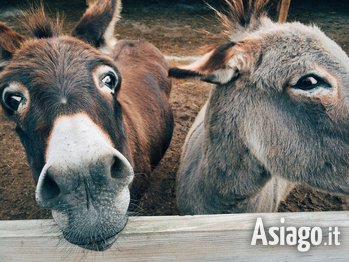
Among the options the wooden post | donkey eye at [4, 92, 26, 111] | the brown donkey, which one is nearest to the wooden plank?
the brown donkey

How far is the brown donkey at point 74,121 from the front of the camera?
4.38 feet

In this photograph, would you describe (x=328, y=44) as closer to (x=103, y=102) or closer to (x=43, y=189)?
(x=103, y=102)

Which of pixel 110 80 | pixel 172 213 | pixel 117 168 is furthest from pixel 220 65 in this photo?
pixel 172 213

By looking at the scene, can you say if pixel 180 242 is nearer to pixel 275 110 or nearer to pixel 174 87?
pixel 275 110

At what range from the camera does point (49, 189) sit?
137 cm

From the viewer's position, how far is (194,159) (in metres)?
2.54

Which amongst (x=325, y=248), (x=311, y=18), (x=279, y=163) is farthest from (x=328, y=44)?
(x=311, y=18)

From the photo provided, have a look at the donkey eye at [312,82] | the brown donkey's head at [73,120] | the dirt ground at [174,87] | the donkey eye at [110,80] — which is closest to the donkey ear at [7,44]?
the brown donkey's head at [73,120]

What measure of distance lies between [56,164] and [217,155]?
1.05m

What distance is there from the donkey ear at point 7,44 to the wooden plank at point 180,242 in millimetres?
901

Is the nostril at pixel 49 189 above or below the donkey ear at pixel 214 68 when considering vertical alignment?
below

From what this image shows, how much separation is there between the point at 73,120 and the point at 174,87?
3.45 metres

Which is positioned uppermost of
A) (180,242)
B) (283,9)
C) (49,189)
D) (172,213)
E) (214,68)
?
(214,68)

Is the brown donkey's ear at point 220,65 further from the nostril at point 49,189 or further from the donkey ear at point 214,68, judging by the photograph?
the nostril at point 49,189
